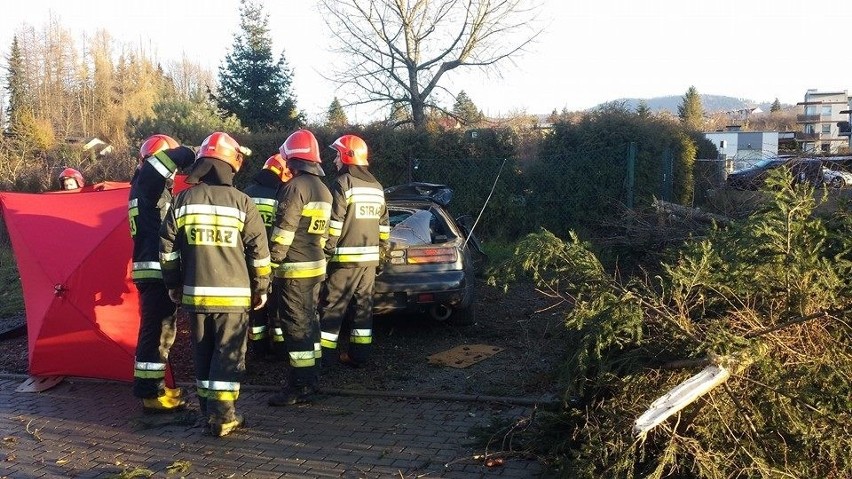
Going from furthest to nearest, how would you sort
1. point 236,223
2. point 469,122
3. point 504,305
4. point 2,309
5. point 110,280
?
point 469,122, point 2,309, point 504,305, point 110,280, point 236,223

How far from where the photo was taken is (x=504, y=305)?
30.0 ft

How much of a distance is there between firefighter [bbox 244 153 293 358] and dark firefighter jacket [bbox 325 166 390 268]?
21.3 inches

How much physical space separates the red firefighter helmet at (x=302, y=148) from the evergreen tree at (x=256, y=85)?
1982 centimetres

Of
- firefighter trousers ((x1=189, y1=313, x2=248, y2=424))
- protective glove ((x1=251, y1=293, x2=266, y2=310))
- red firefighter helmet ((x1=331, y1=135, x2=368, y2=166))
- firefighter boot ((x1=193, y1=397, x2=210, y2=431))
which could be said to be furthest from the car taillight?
firefighter boot ((x1=193, y1=397, x2=210, y2=431))

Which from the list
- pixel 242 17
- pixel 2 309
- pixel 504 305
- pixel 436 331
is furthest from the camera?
pixel 242 17

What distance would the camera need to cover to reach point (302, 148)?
5.89 metres

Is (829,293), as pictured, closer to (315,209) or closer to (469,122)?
(315,209)

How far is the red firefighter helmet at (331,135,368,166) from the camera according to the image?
6.30 metres

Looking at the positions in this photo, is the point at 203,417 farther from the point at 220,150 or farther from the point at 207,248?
the point at 220,150

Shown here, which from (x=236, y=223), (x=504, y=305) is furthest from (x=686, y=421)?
(x=504, y=305)

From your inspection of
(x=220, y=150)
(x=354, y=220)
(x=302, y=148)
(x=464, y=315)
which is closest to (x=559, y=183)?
(x=464, y=315)

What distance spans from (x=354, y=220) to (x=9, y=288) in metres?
8.38

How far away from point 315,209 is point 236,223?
817 millimetres

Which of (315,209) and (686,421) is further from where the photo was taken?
(315,209)
